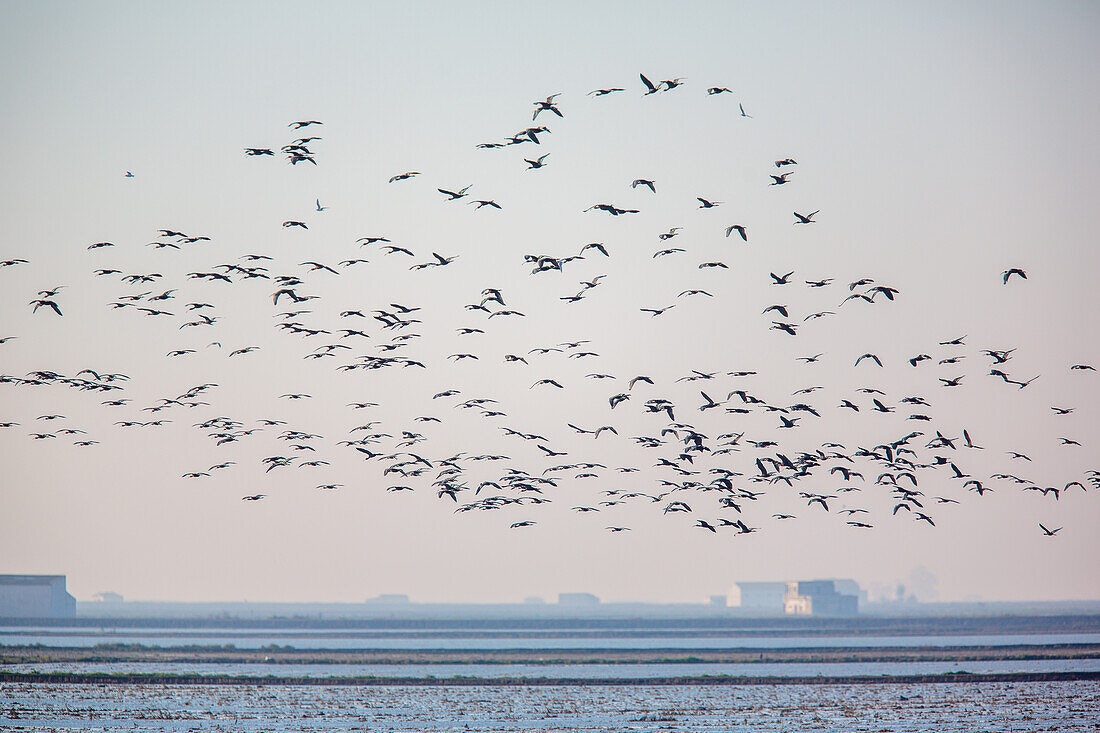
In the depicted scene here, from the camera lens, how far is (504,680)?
72.2 meters

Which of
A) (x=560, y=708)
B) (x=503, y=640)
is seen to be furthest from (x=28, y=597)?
(x=560, y=708)

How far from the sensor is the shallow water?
7656cm

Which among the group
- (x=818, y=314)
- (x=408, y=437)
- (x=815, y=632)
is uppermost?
(x=818, y=314)

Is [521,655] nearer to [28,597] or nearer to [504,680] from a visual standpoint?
[504,680]

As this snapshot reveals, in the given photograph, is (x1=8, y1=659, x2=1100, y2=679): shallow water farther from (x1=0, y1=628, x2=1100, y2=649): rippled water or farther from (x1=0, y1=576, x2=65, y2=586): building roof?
(x1=0, y1=576, x2=65, y2=586): building roof

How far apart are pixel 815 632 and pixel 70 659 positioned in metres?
84.7

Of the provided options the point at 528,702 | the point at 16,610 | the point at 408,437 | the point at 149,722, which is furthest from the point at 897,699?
the point at 16,610

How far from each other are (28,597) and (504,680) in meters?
104

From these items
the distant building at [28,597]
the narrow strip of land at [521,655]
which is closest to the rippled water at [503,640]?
the narrow strip of land at [521,655]

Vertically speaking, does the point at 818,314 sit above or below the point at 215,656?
above

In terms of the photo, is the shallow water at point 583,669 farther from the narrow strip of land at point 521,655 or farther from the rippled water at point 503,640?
the rippled water at point 503,640

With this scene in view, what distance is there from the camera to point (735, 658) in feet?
301

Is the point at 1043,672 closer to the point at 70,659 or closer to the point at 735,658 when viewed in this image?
the point at 735,658

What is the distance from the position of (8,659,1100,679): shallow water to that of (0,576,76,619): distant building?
76.3m
